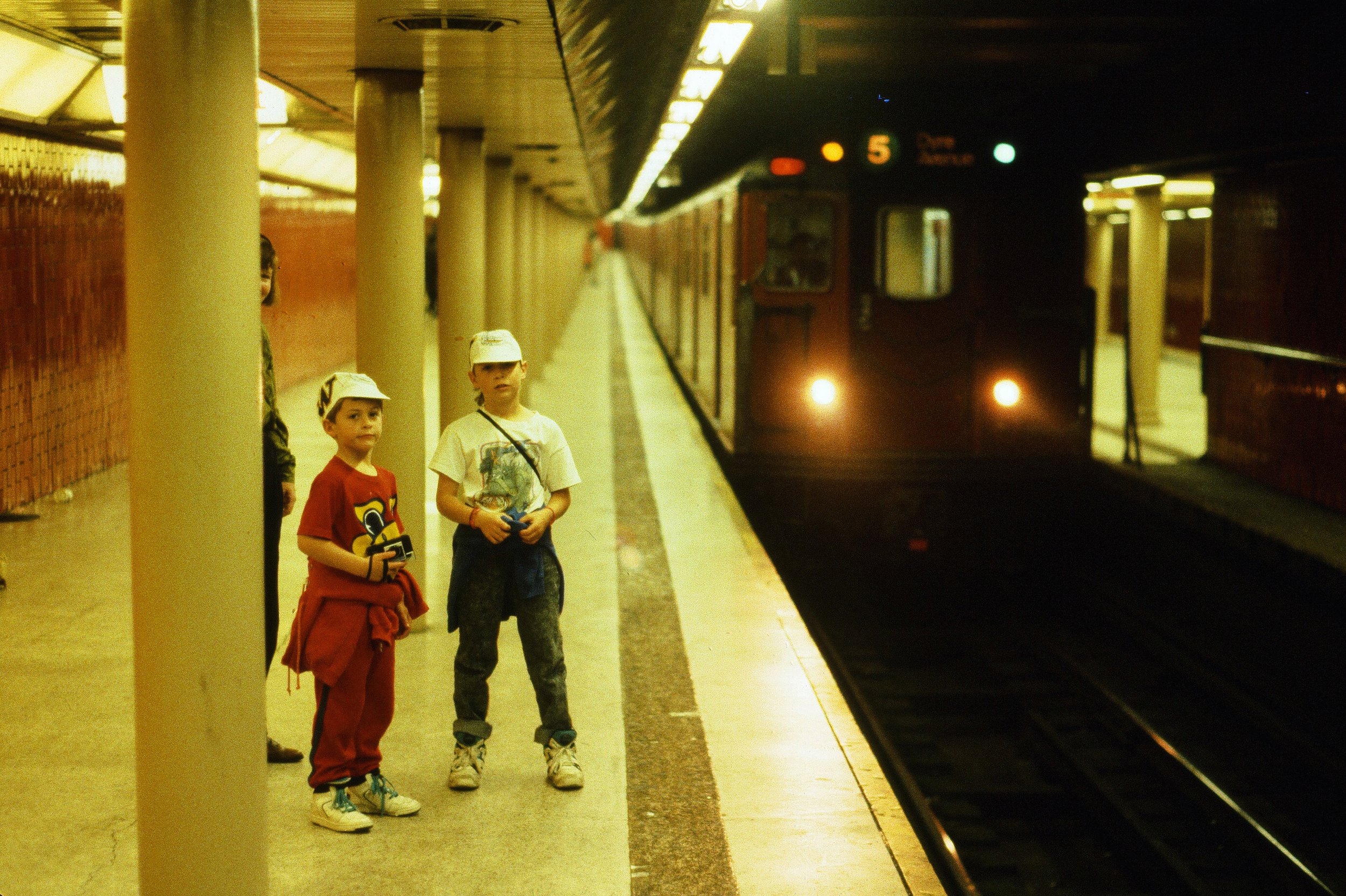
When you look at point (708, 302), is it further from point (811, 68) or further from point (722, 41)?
point (722, 41)

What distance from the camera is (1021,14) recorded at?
9992mm

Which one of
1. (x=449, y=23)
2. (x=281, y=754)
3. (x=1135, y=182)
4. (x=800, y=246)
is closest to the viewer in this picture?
(x=281, y=754)

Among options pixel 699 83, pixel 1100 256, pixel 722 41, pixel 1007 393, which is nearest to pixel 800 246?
pixel 1007 393

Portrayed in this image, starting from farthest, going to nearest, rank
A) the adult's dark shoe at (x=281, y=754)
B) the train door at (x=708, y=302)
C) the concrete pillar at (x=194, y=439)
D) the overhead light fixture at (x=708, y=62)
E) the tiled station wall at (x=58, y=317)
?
the train door at (x=708, y=302), the tiled station wall at (x=58, y=317), the overhead light fixture at (x=708, y=62), the adult's dark shoe at (x=281, y=754), the concrete pillar at (x=194, y=439)

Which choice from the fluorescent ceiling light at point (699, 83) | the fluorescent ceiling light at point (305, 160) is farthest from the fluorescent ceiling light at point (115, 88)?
the fluorescent ceiling light at point (699, 83)

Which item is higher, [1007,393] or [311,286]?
[311,286]

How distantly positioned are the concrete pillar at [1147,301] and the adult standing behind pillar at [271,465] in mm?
13179

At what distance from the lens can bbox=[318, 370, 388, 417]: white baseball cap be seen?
4.00m

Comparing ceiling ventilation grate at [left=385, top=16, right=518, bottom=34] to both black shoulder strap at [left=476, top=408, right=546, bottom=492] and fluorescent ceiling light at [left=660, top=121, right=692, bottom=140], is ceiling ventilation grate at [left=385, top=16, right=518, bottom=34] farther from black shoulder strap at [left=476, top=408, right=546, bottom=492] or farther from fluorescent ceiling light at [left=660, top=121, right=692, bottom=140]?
fluorescent ceiling light at [left=660, top=121, right=692, bottom=140]

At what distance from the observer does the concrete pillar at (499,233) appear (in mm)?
12539

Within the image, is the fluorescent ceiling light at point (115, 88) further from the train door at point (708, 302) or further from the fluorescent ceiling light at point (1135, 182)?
the fluorescent ceiling light at point (1135, 182)

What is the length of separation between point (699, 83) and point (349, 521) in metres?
4.13

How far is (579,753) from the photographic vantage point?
5.04m

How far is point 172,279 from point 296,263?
1234cm
